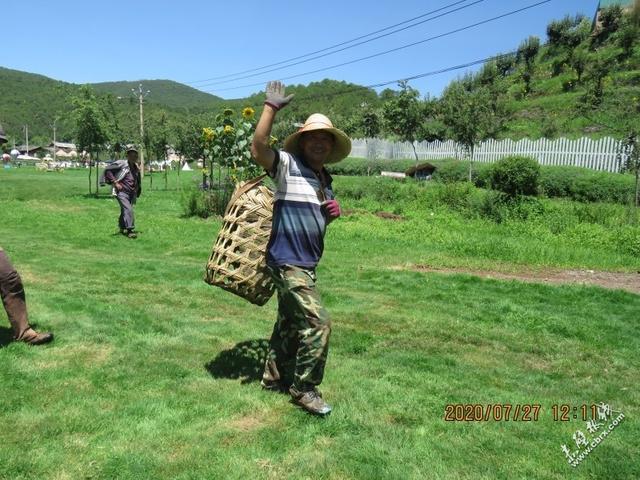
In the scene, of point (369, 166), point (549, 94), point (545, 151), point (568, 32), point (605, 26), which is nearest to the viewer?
point (545, 151)

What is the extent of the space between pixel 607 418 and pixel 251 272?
103 inches

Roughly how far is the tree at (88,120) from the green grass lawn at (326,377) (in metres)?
15.0

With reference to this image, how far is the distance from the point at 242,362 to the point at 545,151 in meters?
23.4

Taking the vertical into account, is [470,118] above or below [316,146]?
above

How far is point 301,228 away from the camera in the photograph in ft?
12.5

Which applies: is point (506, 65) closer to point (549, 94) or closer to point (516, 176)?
point (549, 94)

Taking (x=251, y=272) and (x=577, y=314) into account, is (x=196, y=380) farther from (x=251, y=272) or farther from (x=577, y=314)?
(x=577, y=314)

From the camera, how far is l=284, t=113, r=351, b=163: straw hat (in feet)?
12.6

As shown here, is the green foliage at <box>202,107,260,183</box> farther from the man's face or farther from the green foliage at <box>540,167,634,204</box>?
the man's face

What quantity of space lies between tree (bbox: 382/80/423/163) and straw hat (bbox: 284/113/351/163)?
1043 inches

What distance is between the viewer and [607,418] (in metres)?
3.92

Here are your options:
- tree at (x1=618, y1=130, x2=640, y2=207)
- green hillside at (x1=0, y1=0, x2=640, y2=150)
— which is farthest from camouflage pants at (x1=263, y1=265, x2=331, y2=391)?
green hillside at (x1=0, y1=0, x2=640, y2=150)

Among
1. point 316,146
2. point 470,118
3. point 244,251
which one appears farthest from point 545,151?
point 244,251

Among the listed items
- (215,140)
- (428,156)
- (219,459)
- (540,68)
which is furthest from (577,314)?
(540,68)
